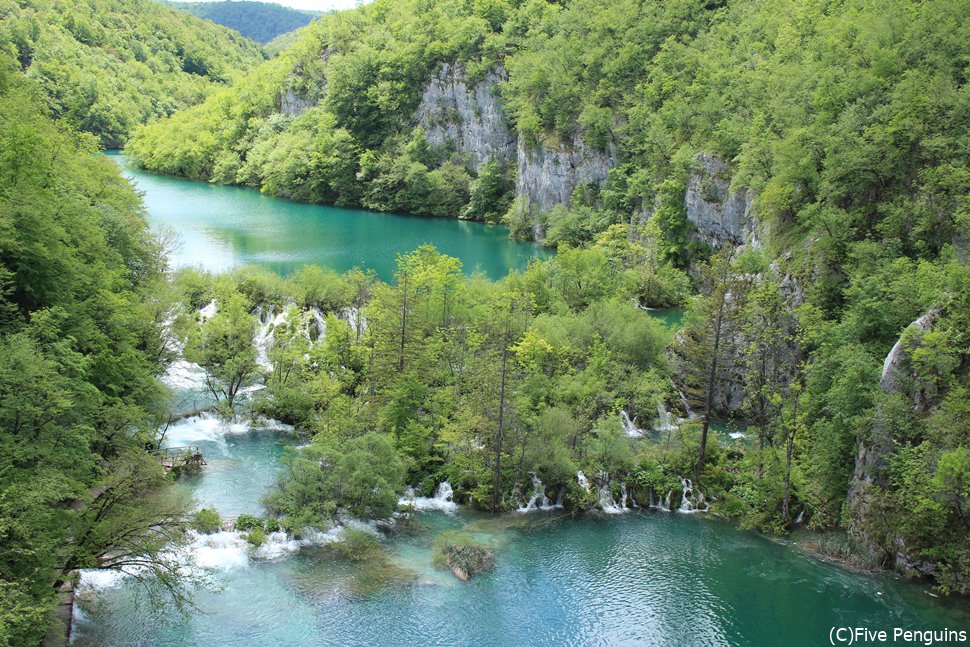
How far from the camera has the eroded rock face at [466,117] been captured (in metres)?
102

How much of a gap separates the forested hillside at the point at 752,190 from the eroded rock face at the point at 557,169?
13.3 inches

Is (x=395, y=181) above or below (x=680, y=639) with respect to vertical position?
above

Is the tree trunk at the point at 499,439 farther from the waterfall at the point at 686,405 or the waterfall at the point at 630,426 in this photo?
the waterfall at the point at 686,405

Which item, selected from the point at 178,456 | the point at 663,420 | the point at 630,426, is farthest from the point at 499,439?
the point at 178,456

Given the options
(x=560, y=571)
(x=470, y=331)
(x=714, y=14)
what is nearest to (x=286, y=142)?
(x=714, y=14)

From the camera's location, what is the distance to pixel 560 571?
27.8 m

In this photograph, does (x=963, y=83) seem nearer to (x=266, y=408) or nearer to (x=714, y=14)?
(x=266, y=408)

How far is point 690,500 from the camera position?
108 ft

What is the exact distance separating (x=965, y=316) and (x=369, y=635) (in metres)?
22.9

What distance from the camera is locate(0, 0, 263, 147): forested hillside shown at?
444 feet

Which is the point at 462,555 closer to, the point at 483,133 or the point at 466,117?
the point at 483,133

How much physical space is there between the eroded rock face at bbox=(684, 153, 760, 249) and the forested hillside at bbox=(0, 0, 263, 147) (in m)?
95.4

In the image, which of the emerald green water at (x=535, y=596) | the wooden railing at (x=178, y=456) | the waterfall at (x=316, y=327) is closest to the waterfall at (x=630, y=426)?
the emerald green water at (x=535, y=596)

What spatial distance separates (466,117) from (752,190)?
2472 inches
